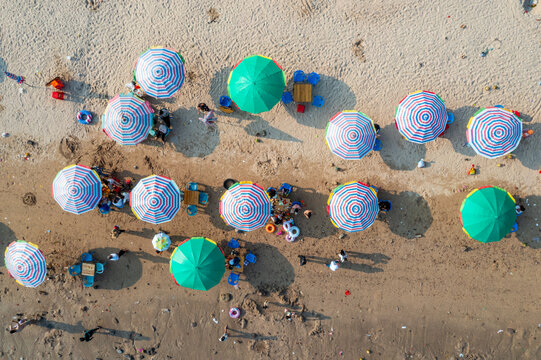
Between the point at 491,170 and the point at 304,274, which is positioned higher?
the point at 491,170

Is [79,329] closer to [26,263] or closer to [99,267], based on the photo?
[99,267]

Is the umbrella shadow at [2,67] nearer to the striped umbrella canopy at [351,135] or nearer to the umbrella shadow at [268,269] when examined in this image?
the umbrella shadow at [268,269]

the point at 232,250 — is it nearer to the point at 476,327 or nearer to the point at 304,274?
the point at 304,274

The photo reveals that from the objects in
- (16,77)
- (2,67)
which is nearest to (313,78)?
(16,77)

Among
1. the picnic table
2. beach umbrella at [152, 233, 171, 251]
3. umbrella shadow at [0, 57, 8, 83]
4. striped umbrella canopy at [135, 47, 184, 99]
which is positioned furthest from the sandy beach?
striped umbrella canopy at [135, 47, 184, 99]

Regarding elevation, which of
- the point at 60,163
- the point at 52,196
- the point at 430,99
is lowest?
the point at 52,196

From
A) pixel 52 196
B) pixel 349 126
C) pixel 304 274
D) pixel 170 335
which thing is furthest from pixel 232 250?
pixel 52 196

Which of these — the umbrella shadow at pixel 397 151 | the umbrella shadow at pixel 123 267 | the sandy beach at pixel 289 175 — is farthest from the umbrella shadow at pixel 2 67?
the umbrella shadow at pixel 397 151
